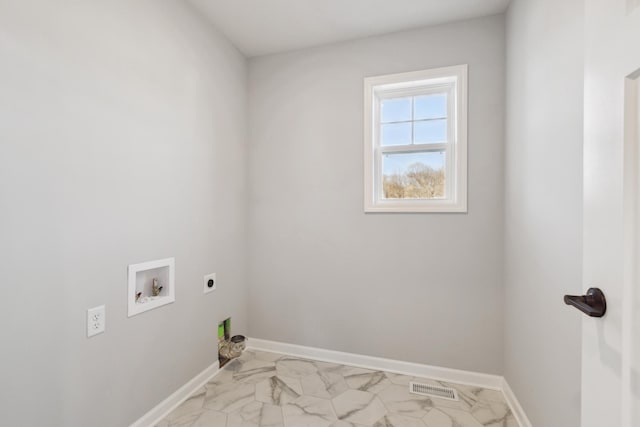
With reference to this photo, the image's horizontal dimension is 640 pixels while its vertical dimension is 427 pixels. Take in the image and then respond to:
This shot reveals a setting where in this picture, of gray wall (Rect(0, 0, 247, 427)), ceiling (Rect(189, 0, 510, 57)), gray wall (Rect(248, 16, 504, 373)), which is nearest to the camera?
gray wall (Rect(0, 0, 247, 427))

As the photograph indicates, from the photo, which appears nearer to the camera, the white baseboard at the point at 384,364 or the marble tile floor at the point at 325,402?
the marble tile floor at the point at 325,402

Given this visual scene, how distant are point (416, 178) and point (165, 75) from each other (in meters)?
1.86

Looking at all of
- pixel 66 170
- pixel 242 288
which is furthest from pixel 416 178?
pixel 66 170

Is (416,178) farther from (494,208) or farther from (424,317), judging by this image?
(424,317)

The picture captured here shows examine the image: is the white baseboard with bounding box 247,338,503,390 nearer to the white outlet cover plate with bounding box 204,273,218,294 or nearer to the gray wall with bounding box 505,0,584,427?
the gray wall with bounding box 505,0,584,427

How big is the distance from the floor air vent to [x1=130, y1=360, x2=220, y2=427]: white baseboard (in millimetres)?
1431

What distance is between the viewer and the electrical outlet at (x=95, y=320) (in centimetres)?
141

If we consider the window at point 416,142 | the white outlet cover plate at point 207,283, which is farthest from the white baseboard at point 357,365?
the window at point 416,142

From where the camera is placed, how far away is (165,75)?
1822mm

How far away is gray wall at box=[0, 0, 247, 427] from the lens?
3.84 feet

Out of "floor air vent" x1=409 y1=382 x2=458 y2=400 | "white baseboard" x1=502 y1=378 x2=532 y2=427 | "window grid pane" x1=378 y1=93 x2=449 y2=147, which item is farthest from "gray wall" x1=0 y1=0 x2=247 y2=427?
"white baseboard" x1=502 y1=378 x2=532 y2=427

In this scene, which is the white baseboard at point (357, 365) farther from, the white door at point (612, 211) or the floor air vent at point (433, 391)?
the white door at point (612, 211)

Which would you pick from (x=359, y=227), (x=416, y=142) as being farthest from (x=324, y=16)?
(x=359, y=227)

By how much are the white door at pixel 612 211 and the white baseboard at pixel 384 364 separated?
1595 millimetres
